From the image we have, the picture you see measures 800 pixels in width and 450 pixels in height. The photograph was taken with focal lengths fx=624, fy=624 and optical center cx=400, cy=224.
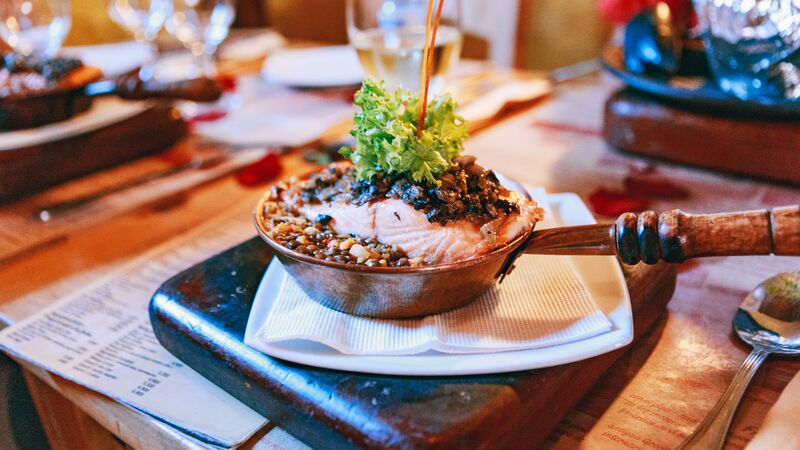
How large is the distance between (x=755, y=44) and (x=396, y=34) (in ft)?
2.25

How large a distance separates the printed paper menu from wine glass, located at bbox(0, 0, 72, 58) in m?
0.83

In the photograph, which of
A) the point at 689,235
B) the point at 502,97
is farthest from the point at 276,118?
the point at 689,235

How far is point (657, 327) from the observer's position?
76 centimetres

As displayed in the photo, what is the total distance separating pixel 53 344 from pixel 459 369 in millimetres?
537

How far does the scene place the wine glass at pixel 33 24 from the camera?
153 cm

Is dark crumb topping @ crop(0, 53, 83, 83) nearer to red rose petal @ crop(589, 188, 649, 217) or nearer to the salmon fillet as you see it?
the salmon fillet

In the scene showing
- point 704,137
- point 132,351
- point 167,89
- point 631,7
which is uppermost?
point 631,7

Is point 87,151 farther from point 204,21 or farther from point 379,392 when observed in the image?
point 379,392

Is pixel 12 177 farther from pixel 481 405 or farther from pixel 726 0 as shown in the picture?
pixel 726 0

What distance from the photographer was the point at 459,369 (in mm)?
592

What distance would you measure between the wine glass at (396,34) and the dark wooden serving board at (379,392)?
27.6 inches

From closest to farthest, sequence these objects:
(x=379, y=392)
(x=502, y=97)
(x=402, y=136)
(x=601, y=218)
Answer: (x=379, y=392), (x=402, y=136), (x=601, y=218), (x=502, y=97)

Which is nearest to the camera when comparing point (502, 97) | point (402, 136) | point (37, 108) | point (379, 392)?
point (379, 392)

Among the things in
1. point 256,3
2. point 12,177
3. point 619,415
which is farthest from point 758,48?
point 256,3
